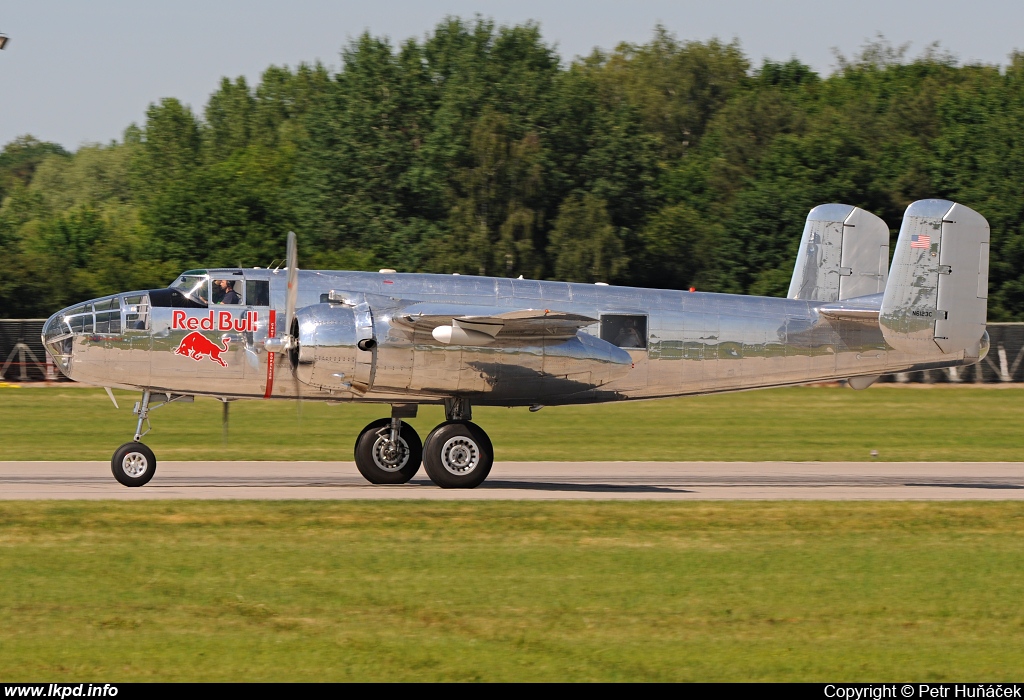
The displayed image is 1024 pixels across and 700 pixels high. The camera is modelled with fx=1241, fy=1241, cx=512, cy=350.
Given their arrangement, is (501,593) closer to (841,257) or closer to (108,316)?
(108,316)

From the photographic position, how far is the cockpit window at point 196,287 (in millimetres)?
20391

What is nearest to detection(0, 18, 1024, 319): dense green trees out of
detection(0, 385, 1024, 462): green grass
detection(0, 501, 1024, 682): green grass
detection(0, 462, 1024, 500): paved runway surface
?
detection(0, 385, 1024, 462): green grass

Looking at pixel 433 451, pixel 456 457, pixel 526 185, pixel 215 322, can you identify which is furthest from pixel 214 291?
pixel 526 185

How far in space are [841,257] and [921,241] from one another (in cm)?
240

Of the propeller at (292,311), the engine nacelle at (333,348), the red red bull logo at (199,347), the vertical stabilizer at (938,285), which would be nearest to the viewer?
the propeller at (292,311)

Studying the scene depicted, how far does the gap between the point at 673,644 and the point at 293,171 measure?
6824 cm

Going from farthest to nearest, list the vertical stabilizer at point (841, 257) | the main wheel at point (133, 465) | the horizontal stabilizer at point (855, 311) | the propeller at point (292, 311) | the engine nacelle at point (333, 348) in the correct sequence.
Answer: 1. the vertical stabilizer at point (841, 257)
2. the horizontal stabilizer at point (855, 311)
3. the main wheel at point (133, 465)
4. the engine nacelle at point (333, 348)
5. the propeller at point (292, 311)

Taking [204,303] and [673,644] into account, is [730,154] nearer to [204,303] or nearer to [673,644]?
[204,303]

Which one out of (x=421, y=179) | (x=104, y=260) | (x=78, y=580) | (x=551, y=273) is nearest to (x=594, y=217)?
(x=551, y=273)

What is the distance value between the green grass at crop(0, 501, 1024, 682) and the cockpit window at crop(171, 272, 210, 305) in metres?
3.73

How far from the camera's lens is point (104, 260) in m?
57.1

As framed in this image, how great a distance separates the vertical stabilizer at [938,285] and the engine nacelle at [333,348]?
896cm

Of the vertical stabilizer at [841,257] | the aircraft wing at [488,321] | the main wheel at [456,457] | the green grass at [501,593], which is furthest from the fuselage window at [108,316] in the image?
the vertical stabilizer at [841,257]

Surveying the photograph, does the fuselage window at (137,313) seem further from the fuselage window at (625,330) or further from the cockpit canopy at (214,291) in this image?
the fuselage window at (625,330)
